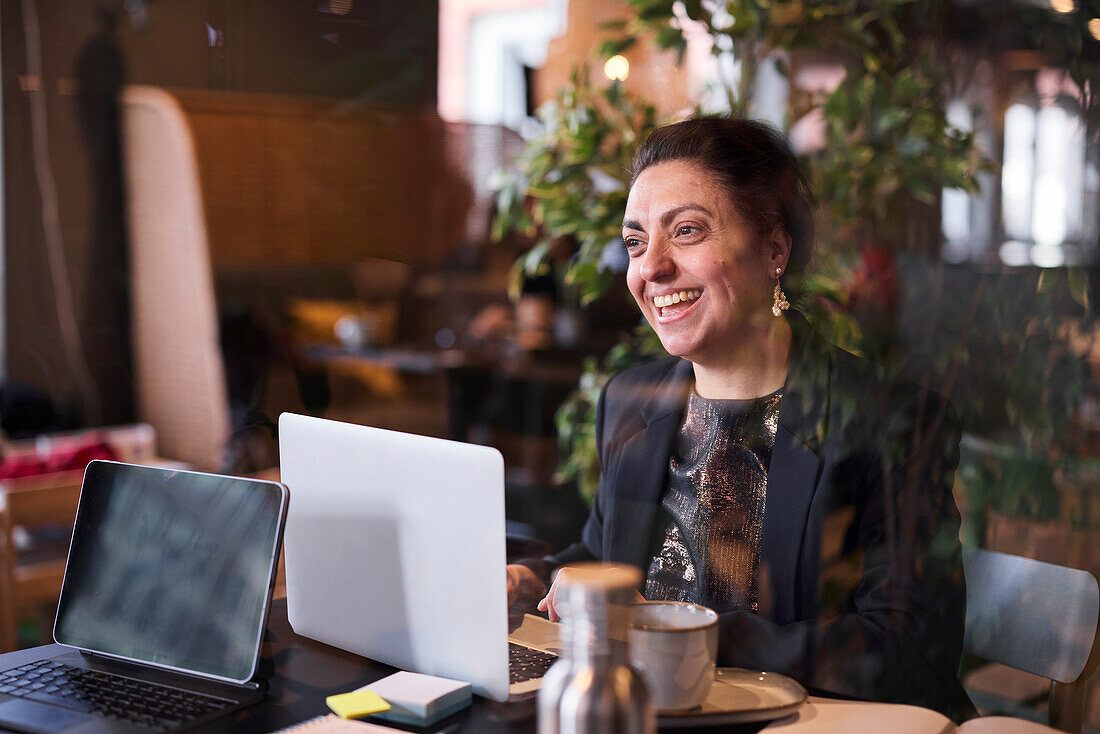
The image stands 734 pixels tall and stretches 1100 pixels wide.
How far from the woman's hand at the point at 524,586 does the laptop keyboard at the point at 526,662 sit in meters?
0.04

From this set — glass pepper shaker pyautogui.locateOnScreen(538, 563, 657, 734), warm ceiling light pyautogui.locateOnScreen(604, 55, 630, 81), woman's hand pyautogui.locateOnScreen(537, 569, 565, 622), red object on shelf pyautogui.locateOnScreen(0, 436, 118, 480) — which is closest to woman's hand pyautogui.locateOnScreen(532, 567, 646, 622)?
woman's hand pyautogui.locateOnScreen(537, 569, 565, 622)

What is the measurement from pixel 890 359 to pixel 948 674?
519 mm

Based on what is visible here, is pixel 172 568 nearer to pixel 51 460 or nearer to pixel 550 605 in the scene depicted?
pixel 550 605

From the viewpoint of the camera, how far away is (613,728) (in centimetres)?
52

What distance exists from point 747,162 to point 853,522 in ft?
1.50

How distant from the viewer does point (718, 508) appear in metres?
1.17

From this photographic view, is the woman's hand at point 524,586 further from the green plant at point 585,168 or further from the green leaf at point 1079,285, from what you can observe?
the green plant at point 585,168

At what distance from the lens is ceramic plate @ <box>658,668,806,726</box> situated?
76 cm

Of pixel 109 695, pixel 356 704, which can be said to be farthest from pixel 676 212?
pixel 109 695

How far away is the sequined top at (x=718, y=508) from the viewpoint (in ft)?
3.73

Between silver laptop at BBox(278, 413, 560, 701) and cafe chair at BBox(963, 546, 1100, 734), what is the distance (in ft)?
1.97

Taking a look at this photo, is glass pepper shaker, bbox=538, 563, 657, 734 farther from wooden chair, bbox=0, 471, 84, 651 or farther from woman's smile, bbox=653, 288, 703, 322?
wooden chair, bbox=0, 471, 84, 651

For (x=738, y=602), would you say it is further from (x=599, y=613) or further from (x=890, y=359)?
(x=599, y=613)

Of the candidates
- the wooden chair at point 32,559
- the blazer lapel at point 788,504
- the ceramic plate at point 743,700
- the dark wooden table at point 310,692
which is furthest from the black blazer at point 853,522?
the wooden chair at point 32,559
